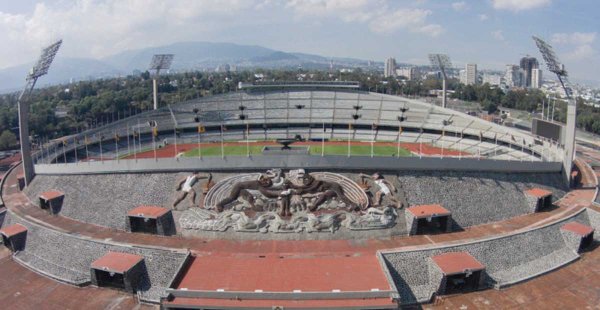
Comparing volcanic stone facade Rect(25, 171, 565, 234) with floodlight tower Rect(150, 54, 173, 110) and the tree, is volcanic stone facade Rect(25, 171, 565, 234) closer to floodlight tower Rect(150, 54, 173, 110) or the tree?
floodlight tower Rect(150, 54, 173, 110)

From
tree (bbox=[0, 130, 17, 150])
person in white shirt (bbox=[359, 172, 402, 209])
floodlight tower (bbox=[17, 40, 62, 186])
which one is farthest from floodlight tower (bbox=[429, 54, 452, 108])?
tree (bbox=[0, 130, 17, 150])

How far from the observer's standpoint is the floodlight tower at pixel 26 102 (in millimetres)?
31219

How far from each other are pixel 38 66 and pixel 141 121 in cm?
2046

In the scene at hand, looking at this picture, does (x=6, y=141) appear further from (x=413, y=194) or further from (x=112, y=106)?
(x=413, y=194)

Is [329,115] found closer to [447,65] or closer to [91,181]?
[447,65]

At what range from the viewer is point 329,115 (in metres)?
53.5

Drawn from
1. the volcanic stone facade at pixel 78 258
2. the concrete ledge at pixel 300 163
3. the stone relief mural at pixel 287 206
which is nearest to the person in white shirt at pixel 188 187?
the concrete ledge at pixel 300 163

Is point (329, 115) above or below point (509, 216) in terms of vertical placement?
above

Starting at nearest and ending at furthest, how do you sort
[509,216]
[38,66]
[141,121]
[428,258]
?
[428,258]
[509,216]
[38,66]
[141,121]

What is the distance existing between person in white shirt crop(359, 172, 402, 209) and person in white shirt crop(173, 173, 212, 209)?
10790mm

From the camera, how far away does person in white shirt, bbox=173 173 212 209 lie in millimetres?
25375

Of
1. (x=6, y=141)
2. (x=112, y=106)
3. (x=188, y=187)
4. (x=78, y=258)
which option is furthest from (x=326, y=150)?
(x=112, y=106)

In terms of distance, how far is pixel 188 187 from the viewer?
84.4 feet

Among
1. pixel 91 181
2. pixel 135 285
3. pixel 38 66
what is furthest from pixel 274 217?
pixel 38 66
